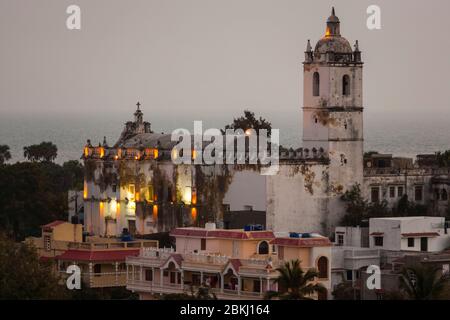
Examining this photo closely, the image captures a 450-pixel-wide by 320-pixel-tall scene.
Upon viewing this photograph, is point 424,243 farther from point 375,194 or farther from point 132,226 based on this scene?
point 132,226

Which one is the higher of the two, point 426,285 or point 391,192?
point 391,192

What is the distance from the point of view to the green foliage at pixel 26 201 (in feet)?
415

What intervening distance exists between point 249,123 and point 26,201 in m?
12.6

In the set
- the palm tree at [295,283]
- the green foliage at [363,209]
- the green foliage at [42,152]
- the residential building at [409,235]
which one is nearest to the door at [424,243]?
the residential building at [409,235]

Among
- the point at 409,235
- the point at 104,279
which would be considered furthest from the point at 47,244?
the point at 409,235

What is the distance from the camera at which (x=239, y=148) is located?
116125 millimetres

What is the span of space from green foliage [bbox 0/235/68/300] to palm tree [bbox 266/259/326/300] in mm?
8315

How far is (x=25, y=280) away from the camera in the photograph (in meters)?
88.1

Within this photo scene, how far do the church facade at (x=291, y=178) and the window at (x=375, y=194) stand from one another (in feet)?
0.15

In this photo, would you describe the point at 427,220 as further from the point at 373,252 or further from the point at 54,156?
the point at 54,156

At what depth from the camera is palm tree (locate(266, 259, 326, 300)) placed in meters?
83.8

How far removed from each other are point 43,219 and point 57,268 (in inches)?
1010

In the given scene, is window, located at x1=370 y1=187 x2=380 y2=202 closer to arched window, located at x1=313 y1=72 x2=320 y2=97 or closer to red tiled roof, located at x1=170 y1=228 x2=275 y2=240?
arched window, located at x1=313 y1=72 x2=320 y2=97
